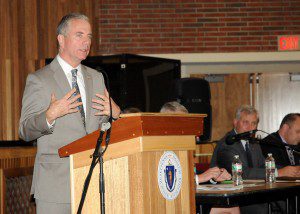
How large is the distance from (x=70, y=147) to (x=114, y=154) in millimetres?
257

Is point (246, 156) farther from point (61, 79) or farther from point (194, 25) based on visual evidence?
point (194, 25)

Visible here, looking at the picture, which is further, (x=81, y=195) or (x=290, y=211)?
(x=290, y=211)

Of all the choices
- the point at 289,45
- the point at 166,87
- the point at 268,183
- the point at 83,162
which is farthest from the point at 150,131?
the point at 289,45

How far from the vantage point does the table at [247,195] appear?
13.2 feet

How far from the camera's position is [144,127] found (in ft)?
9.04

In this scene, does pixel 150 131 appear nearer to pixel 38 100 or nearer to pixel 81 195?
pixel 81 195

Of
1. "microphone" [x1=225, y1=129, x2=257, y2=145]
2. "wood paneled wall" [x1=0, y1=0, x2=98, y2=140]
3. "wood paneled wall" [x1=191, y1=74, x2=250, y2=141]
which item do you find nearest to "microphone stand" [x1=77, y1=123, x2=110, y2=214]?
"microphone" [x1=225, y1=129, x2=257, y2=145]

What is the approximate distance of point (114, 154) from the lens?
2873 mm

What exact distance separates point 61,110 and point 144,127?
47 centimetres

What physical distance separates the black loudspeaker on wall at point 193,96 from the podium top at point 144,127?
4.13m

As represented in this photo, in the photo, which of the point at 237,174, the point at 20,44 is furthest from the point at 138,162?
the point at 20,44

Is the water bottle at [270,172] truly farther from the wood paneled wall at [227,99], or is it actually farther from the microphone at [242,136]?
the wood paneled wall at [227,99]

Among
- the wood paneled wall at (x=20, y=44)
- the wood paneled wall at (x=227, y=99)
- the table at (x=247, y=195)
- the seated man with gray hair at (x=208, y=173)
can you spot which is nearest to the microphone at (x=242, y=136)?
the table at (x=247, y=195)

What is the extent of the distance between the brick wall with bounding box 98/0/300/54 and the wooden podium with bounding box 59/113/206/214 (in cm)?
655
